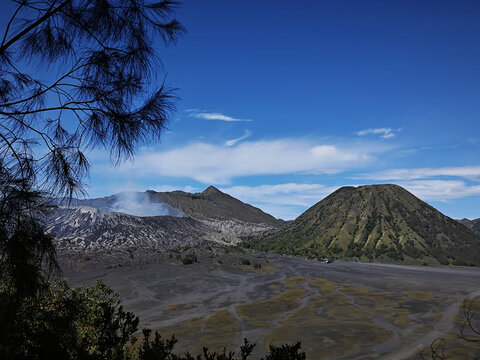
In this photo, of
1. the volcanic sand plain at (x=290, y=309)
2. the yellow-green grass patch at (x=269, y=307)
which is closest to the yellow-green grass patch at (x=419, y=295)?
the volcanic sand plain at (x=290, y=309)

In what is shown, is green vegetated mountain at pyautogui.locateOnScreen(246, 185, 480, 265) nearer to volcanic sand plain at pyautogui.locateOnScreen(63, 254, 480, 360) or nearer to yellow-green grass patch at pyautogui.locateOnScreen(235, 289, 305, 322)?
volcanic sand plain at pyautogui.locateOnScreen(63, 254, 480, 360)

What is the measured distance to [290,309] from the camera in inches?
1203

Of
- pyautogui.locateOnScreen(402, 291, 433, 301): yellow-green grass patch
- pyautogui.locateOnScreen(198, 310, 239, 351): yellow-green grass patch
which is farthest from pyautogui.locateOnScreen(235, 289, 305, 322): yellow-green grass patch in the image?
pyautogui.locateOnScreen(402, 291, 433, 301): yellow-green grass patch

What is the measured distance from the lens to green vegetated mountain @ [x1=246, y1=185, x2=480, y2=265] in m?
98.7

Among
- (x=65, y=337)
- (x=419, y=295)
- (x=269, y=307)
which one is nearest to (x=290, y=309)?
(x=269, y=307)

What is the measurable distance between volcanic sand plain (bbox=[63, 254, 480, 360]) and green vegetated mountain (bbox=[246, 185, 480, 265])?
5395 cm

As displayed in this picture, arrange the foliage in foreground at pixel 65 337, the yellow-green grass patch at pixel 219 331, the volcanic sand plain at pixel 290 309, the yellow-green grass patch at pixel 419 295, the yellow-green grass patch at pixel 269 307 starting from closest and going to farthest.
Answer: the foliage in foreground at pixel 65 337, the yellow-green grass patch at pixel 219 331, the volcanic sand plain at pixel 290 309, the yellow-green grass patch at pixel 269 307, the yellow-green grass patch at pixel 419 295

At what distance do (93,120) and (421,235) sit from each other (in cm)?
12605

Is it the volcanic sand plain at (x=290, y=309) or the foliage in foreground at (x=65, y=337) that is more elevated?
the foliage in foreground at (x=65, y=337)

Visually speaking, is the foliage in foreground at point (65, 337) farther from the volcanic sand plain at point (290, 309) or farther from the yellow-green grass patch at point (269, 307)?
the yellow-green grass patch at point (269, 307)

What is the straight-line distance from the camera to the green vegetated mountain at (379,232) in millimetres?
98688

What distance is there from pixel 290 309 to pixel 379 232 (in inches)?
3822

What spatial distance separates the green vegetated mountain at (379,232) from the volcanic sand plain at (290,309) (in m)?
54.0

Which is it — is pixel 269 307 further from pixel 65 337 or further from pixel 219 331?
pixel 65 337
